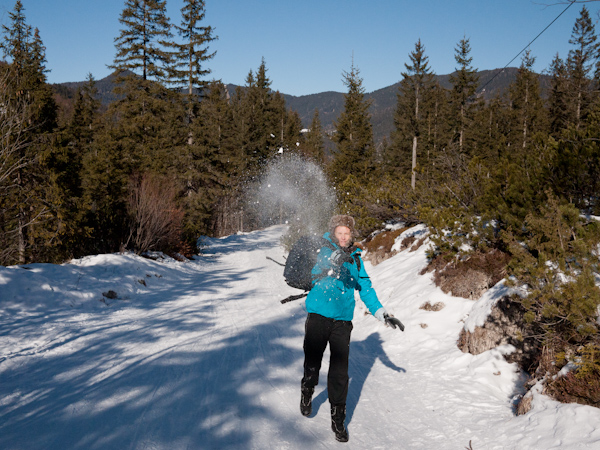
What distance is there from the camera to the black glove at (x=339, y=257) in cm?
349

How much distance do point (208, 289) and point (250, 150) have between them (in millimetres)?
34346

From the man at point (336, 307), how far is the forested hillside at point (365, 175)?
1773 millimetres

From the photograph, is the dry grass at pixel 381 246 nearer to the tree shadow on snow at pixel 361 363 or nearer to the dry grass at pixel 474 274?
the dry grass at pixel 474 274

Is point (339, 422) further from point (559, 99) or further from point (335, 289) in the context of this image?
point (559, 99)

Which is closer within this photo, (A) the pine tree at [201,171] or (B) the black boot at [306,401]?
(B) the black boot at [306,401]

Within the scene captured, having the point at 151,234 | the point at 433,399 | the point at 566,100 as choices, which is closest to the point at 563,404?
the point at 433,399

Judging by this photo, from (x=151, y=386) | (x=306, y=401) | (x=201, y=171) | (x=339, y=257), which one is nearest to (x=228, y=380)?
(x=151, y=386)

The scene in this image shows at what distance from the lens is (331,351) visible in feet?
11.7

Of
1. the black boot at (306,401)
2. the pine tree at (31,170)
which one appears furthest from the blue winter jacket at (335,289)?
the pine tree at (31,170)

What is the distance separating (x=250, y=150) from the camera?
42969 mm

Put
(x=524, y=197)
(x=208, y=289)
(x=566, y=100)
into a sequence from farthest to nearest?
1. (x=566, y=100)
2. (x=208, y=289)
3. (x=524, y=197)

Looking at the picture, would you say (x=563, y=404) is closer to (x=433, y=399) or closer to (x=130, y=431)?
(x=433, y=399)

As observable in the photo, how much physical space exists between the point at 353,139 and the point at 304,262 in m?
27.2

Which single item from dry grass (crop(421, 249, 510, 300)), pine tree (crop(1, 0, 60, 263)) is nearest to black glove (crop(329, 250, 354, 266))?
dry grass (crop(421, 249, 510, 300))
